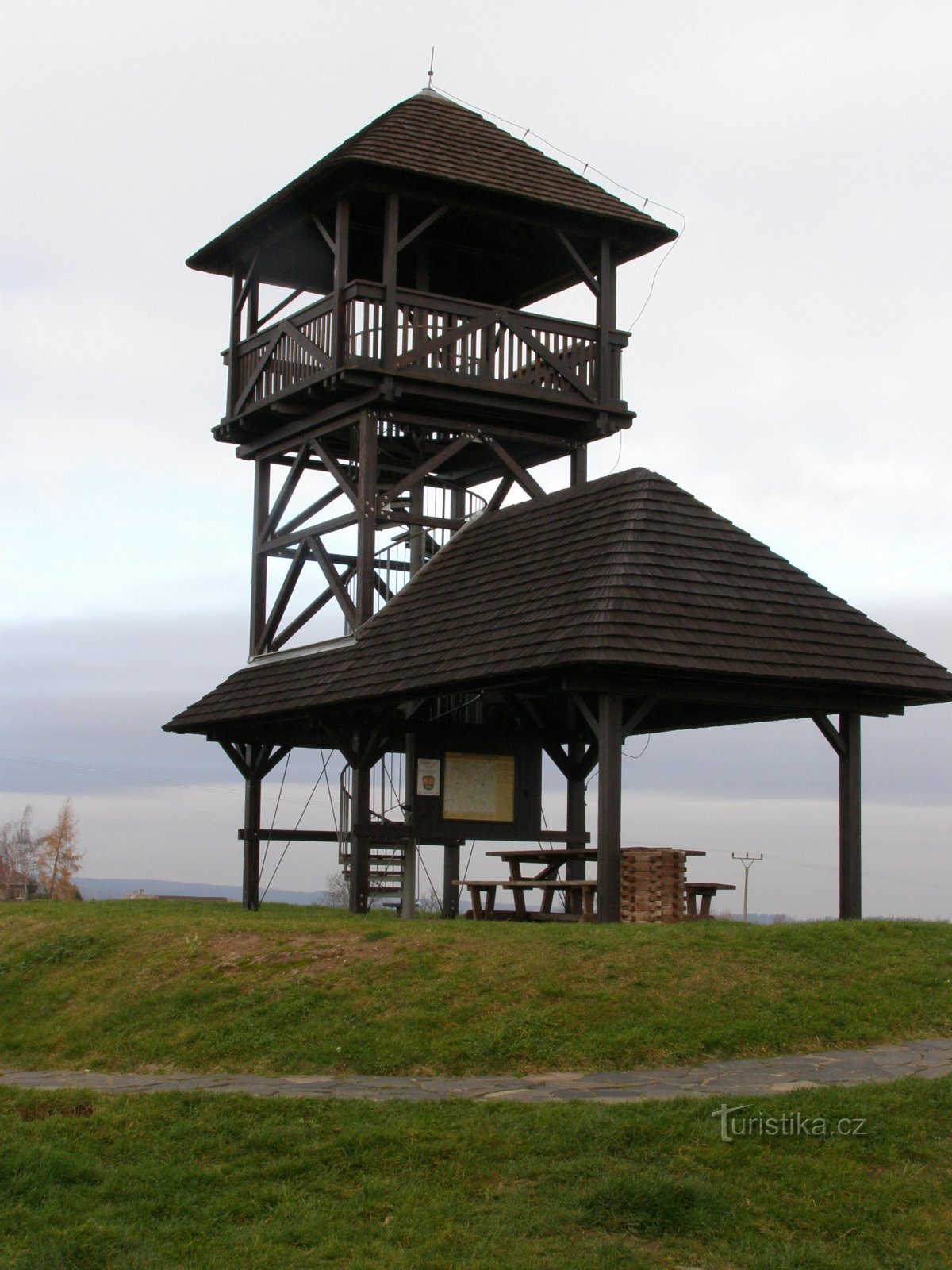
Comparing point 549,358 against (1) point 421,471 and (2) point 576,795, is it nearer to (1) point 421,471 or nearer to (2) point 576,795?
(1) point 421,471

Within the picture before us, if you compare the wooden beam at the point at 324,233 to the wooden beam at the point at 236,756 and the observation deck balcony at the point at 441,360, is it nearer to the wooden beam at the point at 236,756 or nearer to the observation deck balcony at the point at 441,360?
the observation deck balcony at the point at 441,360

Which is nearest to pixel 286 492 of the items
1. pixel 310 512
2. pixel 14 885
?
pixel 310 512

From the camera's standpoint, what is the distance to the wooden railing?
64.7 ft

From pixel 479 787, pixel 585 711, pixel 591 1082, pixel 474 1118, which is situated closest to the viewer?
pixel 474 1118

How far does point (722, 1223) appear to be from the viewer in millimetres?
7465

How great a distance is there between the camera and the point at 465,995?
444 inches

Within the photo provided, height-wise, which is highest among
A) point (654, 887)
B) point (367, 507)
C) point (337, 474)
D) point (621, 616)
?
point (337, 474)

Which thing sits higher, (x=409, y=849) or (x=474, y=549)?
(x=474, y=549)

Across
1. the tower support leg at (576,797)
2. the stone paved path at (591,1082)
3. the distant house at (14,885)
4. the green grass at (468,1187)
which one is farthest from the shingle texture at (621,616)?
the distant house at (14,885)

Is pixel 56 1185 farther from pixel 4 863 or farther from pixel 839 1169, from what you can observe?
pixel 4 863

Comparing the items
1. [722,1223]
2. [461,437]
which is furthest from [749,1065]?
[461,437]

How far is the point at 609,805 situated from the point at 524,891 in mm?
2814

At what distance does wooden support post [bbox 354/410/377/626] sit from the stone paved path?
985cm

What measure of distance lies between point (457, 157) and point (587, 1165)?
50.1ft
